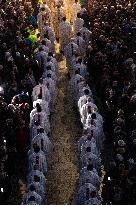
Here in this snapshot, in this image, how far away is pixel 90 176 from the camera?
10.4 metres

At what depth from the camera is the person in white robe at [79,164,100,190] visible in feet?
34.1

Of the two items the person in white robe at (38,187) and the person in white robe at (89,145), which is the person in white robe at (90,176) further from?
the person in white robe at (38,187)

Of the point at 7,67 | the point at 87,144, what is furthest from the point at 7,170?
the point at 7,67

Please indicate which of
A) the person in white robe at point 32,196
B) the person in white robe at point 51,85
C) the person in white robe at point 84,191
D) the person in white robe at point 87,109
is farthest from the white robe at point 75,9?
the person in white robe at point 32,196

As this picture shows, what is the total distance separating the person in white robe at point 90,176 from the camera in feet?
34.1

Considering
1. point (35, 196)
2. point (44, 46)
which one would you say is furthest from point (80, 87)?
point (35, 196)

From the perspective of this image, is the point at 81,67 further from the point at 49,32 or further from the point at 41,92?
the point at 49,32

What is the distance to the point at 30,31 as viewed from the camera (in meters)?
16.5

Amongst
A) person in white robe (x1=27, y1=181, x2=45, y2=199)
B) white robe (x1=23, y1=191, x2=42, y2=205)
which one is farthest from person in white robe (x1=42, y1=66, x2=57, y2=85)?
white robe (x1=23, y1=191, x2=42, y2=205)

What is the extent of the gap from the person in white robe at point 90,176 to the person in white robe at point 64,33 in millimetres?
6071

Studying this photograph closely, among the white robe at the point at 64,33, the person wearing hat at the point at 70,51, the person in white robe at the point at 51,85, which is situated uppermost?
the white robe at the point at 64,33

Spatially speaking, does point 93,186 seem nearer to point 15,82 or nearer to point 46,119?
point 46,119

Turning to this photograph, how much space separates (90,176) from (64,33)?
249 inches

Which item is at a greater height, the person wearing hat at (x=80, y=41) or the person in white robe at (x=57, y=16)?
the person in white robe at (x=57, y=16)
